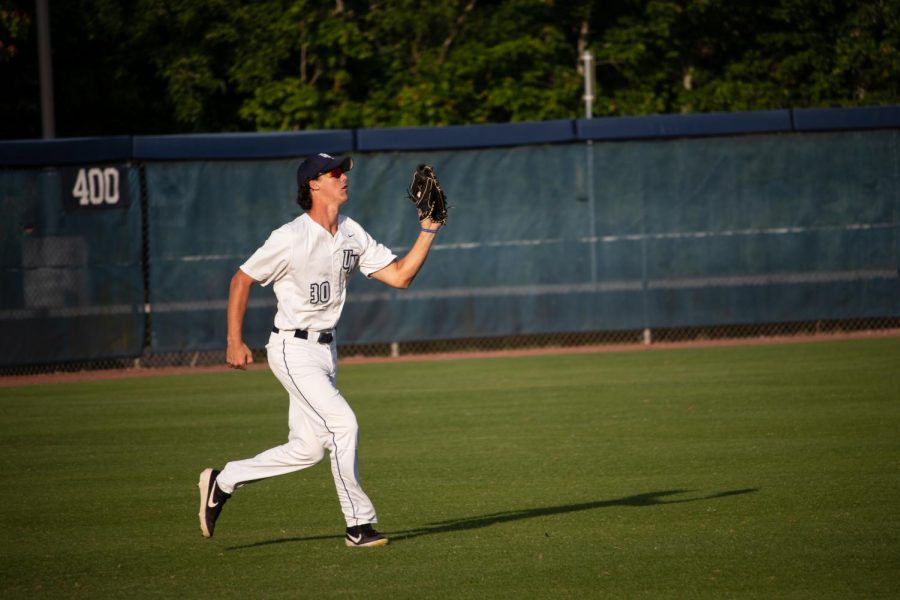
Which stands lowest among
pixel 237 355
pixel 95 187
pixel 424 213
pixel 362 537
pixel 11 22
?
pixel 362 537

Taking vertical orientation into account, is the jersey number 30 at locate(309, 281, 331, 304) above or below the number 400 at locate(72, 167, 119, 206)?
below

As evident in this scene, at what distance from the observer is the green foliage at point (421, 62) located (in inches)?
885

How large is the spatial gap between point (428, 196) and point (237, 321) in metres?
1.23

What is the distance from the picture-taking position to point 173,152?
15.8 meters

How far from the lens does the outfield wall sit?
50.8 feet

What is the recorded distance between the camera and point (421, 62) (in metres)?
23.1

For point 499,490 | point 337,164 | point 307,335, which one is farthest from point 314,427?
point 499,490

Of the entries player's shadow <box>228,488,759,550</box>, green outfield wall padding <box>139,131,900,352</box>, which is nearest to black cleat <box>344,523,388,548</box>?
player's shadow <box>228,488,759,550</box>

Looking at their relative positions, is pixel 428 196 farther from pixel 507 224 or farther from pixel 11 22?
pixel 11 22

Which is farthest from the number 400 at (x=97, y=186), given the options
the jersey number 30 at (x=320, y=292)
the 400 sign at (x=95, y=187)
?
the jersey number 30 at (x=320, y=292)

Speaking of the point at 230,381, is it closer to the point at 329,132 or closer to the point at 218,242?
the point at 218,242

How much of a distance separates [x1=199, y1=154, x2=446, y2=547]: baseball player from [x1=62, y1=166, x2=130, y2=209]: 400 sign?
972 centimetres

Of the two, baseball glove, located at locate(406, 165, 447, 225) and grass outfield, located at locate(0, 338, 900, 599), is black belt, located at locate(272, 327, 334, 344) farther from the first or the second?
grass outfield, located at locate(0, 338, 900, 599)

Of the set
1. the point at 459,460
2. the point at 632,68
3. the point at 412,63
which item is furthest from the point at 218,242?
the point at 632,68
